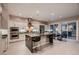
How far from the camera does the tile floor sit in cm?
224

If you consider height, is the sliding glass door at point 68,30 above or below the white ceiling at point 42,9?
below

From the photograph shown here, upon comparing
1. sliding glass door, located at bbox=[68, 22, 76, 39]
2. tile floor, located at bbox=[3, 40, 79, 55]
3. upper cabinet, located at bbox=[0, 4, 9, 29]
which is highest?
upper cabinet, located at bbox=[0, 4, 9, 29]

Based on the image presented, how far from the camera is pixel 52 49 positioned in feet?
7.57

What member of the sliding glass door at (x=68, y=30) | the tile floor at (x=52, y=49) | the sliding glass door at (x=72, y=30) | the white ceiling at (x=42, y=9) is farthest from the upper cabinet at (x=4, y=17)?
the sliding glass door at (x=72, y=30)

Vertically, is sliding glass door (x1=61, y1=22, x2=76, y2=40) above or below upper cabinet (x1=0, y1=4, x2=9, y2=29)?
below

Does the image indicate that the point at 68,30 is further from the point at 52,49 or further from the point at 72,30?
the point at 52,49

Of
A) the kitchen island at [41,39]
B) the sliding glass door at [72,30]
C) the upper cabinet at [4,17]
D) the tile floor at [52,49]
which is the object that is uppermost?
the upper cabinet at [4,17]

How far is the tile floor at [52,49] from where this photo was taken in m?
2.24

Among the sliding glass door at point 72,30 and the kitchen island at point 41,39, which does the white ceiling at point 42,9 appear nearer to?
the sliding glass door at point 72,30

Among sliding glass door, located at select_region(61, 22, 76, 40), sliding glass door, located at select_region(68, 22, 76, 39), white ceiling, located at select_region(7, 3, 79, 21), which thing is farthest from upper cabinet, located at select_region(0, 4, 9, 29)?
sliding glass door, located at select_region(68, 22, 76, 39)

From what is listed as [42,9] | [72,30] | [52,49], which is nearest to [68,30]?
[72,30]

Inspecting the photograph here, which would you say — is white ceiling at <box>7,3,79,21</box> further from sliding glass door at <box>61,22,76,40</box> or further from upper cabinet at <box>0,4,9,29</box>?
sliding glass door at <box>61,22,76,40</box>

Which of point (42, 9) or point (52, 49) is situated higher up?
point (42, 9)
